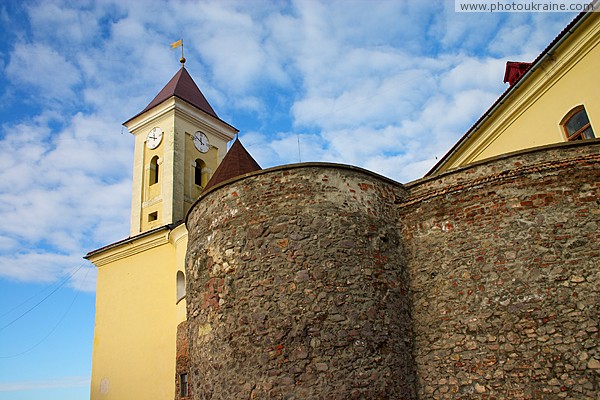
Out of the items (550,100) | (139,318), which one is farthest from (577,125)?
(139,318)

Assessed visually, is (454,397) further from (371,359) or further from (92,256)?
(92,256)

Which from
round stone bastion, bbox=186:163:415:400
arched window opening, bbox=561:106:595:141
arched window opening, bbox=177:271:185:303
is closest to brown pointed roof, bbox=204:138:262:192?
arched window opening, bbox=177:271:185:303

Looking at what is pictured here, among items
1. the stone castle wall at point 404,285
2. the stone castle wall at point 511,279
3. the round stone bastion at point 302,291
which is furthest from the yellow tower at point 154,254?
the stone castle wall at point 511,279

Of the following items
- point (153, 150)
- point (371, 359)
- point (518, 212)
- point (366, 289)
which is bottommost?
point (371, 359)

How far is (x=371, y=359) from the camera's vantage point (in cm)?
754

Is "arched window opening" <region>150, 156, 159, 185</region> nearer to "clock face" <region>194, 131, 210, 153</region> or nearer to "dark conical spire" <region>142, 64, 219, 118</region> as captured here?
"clock face" <region>194, 131, 210, 153</region>

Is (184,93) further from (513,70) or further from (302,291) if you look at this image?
(302,291)

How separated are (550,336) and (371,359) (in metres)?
2.31

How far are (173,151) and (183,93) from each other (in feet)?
9.52

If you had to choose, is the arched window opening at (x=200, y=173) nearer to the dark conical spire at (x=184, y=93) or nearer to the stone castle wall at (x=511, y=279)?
the dark conical spire at (x=184, y=93)

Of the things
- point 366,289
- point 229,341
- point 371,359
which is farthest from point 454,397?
point 229,341

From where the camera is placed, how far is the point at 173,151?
20391 mm

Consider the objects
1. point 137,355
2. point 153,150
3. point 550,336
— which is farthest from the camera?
point 153,150

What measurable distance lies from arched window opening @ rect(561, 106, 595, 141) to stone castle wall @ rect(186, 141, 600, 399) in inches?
144
